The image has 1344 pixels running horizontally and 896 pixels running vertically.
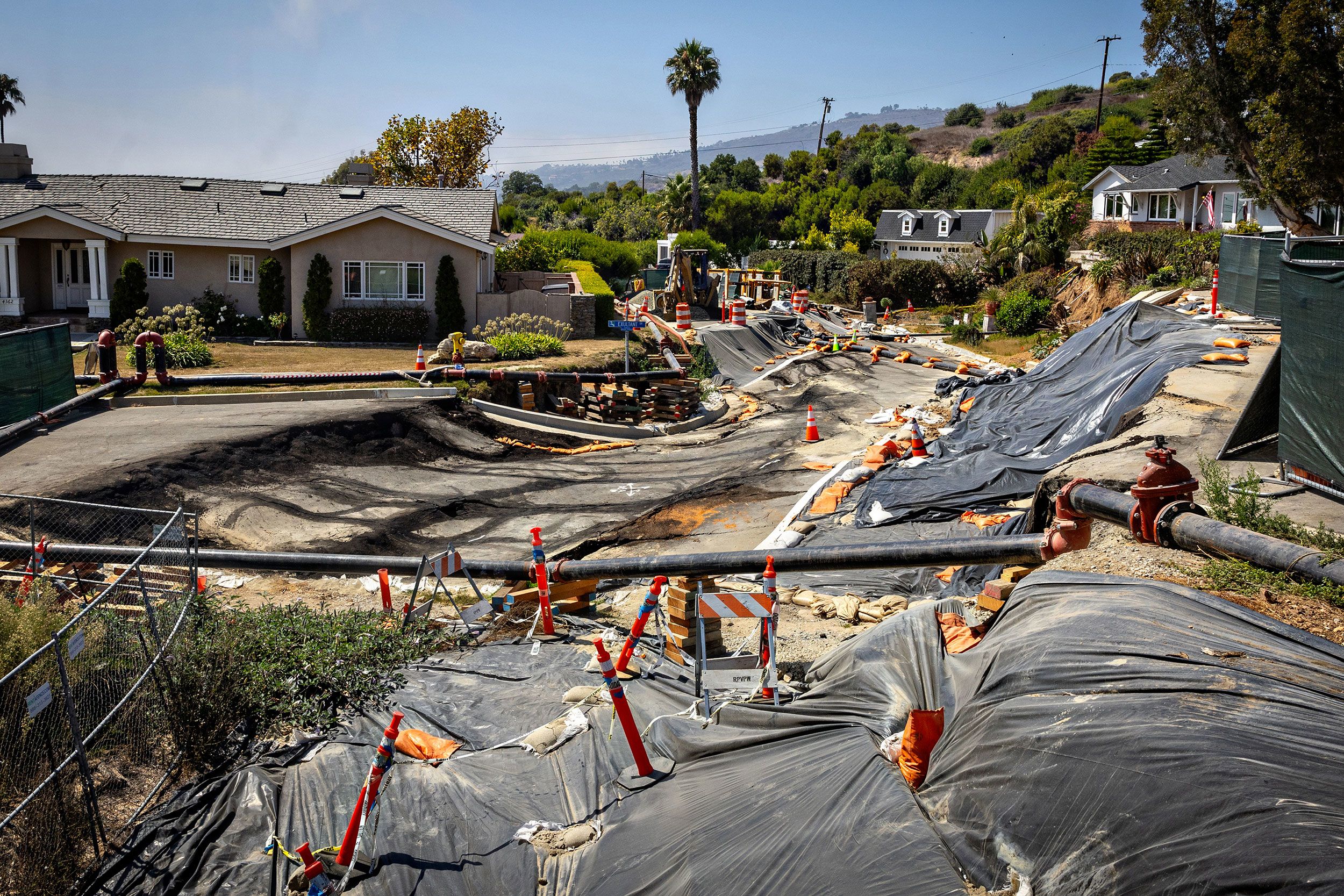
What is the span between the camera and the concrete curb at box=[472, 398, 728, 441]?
24.4 m

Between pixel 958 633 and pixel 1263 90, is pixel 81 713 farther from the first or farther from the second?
pixel 1263 90

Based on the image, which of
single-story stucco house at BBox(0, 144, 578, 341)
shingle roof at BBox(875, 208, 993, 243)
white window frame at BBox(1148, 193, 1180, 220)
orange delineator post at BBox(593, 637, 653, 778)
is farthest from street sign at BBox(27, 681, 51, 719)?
shingle roof at BBox(875, 208, 993, 243)

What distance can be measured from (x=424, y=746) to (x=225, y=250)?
3095 centimetres

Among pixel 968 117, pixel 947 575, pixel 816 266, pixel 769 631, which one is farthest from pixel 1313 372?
pixel 968 117

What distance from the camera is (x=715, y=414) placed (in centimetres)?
2822

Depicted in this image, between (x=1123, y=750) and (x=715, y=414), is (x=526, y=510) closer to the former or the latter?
(x=715, y=414)

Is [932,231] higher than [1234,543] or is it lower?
higher

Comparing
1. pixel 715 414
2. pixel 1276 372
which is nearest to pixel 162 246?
pixel 715 414

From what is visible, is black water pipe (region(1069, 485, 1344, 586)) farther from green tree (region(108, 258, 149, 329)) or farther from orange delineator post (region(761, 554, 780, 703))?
green tree (region(108, 258, 149, 329))

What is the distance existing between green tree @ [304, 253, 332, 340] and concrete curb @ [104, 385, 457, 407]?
10.2m

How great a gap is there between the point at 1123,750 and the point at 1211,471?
5.34 meters

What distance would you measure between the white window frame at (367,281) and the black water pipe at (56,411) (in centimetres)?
1103

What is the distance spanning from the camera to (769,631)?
753 cm

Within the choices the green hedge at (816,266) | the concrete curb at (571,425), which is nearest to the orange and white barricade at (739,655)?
the concrete curb at (571,425)
